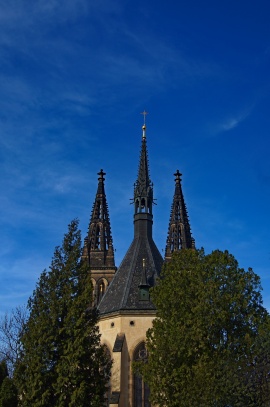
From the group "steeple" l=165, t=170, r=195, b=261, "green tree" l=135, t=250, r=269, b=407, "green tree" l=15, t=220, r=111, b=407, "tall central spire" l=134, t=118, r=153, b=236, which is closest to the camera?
"green tree" l=135, t=250, r=269, b=407

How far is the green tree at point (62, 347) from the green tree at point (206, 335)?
9.91 feet

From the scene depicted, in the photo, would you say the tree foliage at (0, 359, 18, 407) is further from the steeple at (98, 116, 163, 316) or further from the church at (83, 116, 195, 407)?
the steeple at (98, 116, 163, 316)

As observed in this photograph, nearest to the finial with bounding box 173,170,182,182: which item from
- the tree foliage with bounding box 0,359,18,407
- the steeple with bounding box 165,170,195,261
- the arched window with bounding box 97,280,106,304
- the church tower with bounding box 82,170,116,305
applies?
the steeple with bounding box 165,170,195,261

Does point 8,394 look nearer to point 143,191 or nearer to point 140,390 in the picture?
point 140,390

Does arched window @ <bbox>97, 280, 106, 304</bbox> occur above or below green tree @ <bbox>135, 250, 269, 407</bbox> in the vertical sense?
above

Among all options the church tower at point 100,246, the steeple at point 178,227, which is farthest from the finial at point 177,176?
the church tower at point 100,246

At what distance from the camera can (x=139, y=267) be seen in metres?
43.1

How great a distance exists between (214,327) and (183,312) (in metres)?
1.87

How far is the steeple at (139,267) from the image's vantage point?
39812 mm

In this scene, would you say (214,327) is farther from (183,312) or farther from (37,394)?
(37,394)

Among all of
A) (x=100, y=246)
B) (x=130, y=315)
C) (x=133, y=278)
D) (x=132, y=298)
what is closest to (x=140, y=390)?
(x=130, y=315)

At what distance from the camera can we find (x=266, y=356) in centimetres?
2622

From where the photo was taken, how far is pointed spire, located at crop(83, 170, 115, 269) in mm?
61400

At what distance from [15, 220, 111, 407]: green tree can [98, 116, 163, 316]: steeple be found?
917 centimetres
